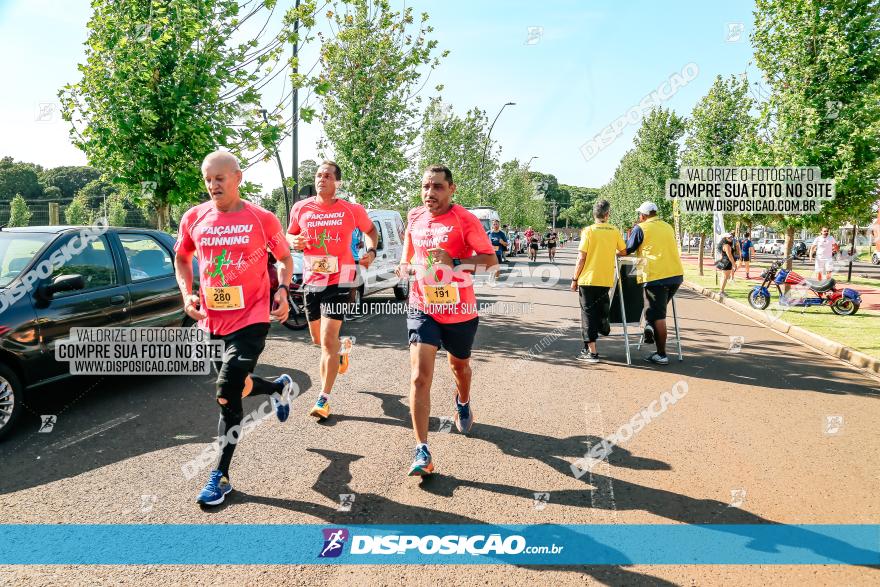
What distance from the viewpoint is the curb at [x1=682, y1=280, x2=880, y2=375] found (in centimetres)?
748

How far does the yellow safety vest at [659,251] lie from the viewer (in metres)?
7.34

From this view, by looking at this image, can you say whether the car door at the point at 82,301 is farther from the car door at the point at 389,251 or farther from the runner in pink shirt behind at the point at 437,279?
the car door at the point at 389,251

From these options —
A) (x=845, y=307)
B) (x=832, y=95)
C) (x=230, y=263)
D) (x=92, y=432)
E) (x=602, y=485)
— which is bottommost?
(x=602, y=485)

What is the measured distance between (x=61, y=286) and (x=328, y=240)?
7.38 feet

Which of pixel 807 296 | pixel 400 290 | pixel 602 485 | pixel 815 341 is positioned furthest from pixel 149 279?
pixel 807 296

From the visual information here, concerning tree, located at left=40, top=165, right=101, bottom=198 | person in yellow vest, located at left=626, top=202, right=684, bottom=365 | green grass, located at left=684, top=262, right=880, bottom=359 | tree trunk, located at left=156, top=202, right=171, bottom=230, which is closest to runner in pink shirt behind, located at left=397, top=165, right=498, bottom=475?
person in yellow vest, located at left=626, top=202, right=684, bottom=365

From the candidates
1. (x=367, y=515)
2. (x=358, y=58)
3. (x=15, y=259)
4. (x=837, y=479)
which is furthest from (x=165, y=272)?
(x=358, y=58)

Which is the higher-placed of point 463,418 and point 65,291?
point 65,291


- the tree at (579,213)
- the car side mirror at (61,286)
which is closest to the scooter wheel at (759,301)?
the car side mirror at (61,286)

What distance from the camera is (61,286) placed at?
4.56 metres

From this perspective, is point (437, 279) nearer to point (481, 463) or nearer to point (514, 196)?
point (481, 463)

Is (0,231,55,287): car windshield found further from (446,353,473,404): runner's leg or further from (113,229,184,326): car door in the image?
(446,353,473,404): runner's leg

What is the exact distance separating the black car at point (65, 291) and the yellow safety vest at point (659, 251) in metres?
5.99

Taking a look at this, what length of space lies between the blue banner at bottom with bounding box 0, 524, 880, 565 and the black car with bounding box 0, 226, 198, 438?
6.00 ft
